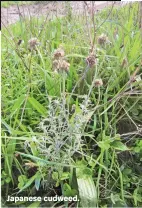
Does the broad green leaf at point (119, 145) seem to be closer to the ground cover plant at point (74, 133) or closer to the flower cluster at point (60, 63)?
the ground cover plant at point (74, 133)

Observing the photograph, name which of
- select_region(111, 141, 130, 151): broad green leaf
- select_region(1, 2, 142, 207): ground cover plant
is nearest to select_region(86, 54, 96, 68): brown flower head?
select_region(1, 2, 142, 207): ground cover plant

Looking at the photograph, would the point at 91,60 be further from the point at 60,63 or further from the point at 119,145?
the point at 119,145

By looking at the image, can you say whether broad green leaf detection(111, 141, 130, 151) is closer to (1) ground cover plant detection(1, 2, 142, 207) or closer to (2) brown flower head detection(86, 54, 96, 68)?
(1) ground cover plant detection(1, 2, 142, 207)

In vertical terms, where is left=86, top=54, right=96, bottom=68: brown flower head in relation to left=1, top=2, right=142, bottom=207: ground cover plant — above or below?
above

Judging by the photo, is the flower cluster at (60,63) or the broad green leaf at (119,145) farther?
the broad green leaf at (119,145)

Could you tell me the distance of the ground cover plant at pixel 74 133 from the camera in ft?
4.21

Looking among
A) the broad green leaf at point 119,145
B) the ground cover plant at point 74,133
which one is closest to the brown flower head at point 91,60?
the ground cover plant at point 74,133

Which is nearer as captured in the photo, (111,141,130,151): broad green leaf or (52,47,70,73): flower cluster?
(52,47,70,73): flower cluster

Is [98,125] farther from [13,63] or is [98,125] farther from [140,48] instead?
[13,63]

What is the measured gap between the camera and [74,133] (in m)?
1.28

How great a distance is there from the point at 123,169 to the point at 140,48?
0.49 m

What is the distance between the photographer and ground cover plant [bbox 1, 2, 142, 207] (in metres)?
1.28

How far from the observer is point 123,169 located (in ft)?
4.54

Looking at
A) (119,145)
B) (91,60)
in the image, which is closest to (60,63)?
(91,60)
